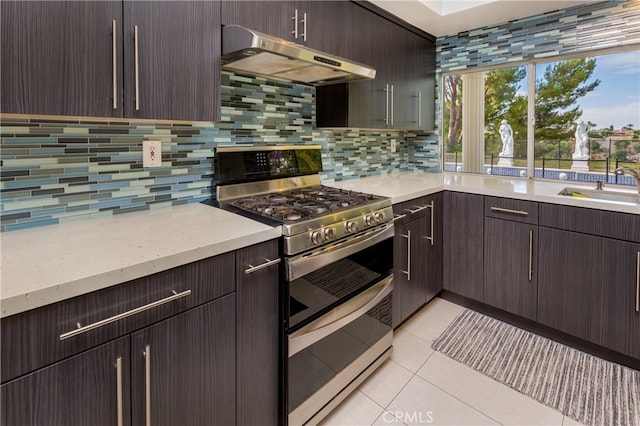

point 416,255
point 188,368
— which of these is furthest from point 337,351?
point 416,255

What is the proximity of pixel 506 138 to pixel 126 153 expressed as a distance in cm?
283

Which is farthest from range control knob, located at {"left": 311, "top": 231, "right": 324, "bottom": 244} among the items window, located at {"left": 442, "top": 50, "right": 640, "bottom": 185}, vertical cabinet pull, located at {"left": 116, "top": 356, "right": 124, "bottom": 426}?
window, located at {"left": 442, "top": 50, "right": 640, "bottom": 185}

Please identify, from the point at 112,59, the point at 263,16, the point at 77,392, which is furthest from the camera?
the point at 263,16

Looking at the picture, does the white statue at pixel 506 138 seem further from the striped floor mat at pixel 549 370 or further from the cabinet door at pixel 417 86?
the striped floor mat at pixel 549 370

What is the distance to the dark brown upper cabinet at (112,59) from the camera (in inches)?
41.2

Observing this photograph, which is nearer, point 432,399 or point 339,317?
point 339,317

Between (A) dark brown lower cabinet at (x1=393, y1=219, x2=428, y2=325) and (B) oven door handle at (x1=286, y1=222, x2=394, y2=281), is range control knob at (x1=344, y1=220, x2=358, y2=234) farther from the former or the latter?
(A) dark brown lower cabinet at (x1=393, y1=219, x2=428, y2=325)

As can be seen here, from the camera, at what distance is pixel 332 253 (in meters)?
1.55

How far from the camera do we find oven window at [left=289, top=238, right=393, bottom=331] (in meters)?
1.45

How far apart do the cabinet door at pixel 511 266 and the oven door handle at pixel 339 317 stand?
0.90m

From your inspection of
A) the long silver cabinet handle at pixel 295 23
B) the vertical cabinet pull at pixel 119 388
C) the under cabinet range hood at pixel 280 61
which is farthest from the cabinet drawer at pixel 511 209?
the vertical cabinet pull at pixel 119 388

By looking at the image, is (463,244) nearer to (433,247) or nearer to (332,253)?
(433,247)

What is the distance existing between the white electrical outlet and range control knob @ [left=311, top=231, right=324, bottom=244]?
82 cm

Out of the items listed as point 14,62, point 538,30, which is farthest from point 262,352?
point 538,30
